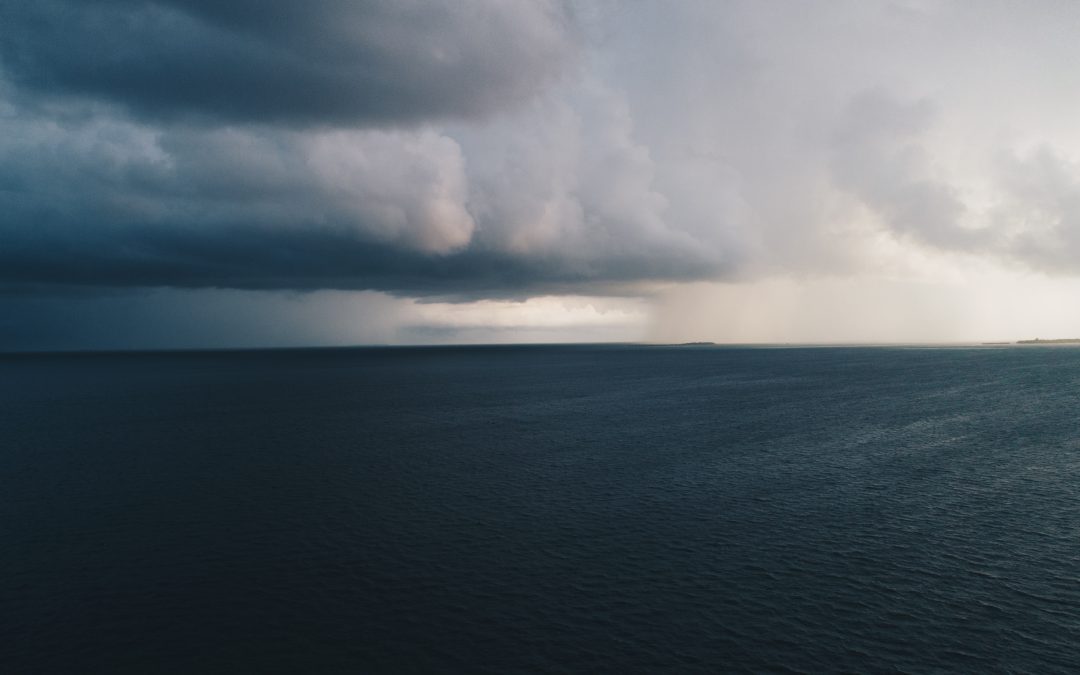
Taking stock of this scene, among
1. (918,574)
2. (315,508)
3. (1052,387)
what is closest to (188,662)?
(315,508)

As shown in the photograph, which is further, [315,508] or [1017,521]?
[315,508]

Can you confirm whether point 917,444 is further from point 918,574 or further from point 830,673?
point 830,673

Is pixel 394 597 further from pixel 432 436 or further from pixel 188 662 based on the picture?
pixel 432 436

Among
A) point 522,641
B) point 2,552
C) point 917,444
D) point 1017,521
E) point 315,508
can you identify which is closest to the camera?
point 522,641

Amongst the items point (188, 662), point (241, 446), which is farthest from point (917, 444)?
point (241, 446)

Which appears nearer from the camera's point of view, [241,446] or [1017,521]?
[1017,521]

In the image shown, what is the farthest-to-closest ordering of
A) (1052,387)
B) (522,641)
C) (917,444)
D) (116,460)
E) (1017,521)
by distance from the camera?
(1052,387) → (917,444) → (116,460) → (1017,521) → (522,641)
